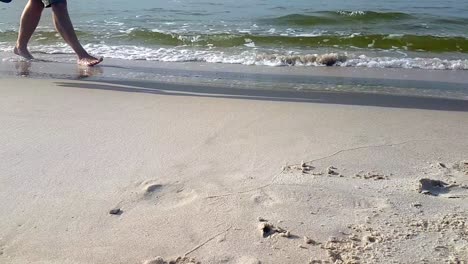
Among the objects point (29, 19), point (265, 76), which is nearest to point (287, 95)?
point (265, 76)

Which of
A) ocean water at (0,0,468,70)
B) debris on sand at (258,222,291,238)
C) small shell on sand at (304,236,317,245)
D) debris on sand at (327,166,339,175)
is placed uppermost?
debris on sand at (258,222,291,238)

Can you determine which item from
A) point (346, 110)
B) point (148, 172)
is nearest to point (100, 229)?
point (148, 172)

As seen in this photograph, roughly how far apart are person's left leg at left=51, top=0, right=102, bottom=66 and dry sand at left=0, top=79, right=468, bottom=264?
5.40ft

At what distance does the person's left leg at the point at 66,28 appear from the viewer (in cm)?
528

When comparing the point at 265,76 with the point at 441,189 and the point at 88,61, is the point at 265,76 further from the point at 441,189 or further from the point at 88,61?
the point at 441,189

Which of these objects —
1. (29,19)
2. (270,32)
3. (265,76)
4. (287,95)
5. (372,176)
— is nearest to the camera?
(372,176)

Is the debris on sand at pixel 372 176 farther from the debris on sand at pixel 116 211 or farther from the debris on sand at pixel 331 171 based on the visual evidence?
the debris on sand at pixel 116 211

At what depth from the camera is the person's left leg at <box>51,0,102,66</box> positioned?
5.28 meters

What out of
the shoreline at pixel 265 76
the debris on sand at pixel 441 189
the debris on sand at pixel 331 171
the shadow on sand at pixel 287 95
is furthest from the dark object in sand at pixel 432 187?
the shoreline at pixel 265 76

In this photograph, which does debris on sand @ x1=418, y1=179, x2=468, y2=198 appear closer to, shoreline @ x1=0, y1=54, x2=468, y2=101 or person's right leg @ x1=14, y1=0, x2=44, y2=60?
shoreline @ x1=0, y1=54, x2=468, y2=101

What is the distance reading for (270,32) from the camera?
8.28 metres

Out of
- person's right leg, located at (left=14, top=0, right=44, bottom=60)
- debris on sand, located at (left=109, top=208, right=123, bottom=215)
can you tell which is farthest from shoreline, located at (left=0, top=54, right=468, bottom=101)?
debris on sand, located at (left=109, top=208, right=123, bottom=215)

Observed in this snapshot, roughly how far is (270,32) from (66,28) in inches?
140

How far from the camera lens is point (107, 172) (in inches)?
105
